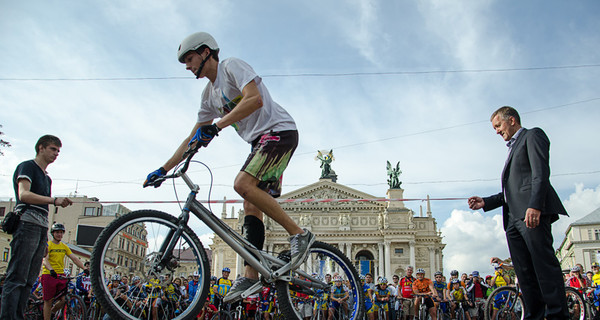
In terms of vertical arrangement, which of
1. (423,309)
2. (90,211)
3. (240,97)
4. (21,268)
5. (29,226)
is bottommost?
(423,309)

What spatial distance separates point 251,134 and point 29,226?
2690 mm

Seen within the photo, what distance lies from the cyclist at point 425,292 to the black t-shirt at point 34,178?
10388mm

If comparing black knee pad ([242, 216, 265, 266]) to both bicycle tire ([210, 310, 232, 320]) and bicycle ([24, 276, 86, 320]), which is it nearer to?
bicycle ([24, 276, 86, 320])

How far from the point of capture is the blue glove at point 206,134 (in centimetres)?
319

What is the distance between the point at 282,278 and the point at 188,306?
701 mm

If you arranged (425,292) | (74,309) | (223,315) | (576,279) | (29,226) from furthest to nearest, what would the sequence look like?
(425,292)
(223,315)
(576,279)
(74,309)
(29,226)

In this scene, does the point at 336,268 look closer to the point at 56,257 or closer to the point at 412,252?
the point at 56,257

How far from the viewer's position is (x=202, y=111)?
158 inches

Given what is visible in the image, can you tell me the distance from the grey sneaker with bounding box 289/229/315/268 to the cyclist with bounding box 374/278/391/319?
35.1ft

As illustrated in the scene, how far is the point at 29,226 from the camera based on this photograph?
4602 millimetres

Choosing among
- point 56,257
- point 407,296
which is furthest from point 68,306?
point 407,296

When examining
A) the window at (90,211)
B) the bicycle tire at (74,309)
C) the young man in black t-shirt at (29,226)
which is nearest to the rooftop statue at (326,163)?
the window at (90,211)

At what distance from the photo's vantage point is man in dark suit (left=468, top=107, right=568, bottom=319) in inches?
153

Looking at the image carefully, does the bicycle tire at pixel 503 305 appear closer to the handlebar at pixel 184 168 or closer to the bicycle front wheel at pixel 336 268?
the bicycle front wheel at pixel 336 268
